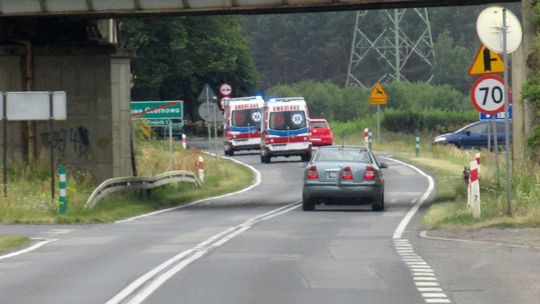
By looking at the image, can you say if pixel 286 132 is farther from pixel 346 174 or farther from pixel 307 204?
pixel 346 174

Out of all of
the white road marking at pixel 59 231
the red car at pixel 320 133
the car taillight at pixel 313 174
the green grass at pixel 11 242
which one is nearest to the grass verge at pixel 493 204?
the car taillight at pixel 313 174

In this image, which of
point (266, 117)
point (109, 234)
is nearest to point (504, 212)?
point (109, 234)

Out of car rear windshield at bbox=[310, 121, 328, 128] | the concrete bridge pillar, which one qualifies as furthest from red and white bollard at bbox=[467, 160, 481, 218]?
car rear windshield at bbox=[310, 121, 328, 128]

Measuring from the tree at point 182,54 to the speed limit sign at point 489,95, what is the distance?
4849 cm

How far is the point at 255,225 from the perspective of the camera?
25.6 meters

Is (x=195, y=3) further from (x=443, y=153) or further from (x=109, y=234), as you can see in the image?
(x=443, y=153)

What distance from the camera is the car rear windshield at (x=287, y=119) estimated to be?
57.0 metres

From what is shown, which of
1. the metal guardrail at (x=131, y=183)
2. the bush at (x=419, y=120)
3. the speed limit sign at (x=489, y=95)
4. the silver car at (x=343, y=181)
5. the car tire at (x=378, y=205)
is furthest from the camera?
the bush at (x=419, y=120)

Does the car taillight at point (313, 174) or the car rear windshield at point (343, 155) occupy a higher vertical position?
the car rear windshield at point (343, 155)

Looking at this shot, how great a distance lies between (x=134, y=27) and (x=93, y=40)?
130 ft

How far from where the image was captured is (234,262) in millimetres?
17219

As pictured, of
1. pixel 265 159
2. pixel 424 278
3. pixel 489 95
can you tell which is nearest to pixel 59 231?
pixel 489 95

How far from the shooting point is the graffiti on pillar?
1401 inches

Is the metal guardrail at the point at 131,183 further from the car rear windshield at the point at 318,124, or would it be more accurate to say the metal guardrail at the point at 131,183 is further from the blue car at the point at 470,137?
the car rear windshield at the point at 318,124
